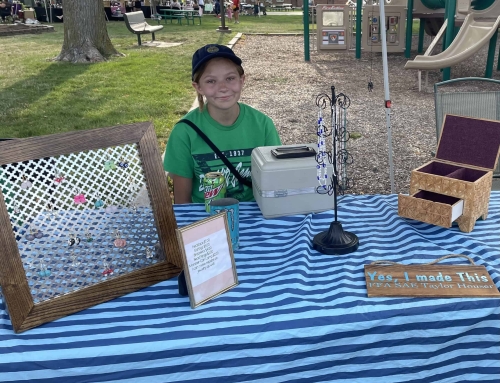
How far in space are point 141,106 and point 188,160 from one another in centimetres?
483

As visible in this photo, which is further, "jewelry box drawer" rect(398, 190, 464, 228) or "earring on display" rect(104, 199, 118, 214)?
"jewelry box drawer" rect(398, 190, 464, 228)

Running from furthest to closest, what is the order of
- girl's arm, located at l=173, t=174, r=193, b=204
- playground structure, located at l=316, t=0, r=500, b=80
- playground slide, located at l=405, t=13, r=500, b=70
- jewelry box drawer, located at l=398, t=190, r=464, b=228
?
1. playground structure, located at l=316, t=0, r=500, b=80
2. playground slide, located at l=405, t=13, r=500, b=70
3. girl's arm, located at l=173, t=174, r=193, b=204
4. jewelry box drawer, located at l=398, t=190, r=464, b=228

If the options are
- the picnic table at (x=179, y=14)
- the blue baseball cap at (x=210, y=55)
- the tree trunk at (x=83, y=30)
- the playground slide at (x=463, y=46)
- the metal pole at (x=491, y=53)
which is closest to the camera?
the blue baseball cap at (x=210, y=55)

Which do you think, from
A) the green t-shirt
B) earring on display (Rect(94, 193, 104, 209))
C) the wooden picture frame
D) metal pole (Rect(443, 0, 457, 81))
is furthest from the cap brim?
metal pole (Rect(443, 0, 457, 81))

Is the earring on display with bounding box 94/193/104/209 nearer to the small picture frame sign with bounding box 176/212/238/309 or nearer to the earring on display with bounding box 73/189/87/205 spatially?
the earring on display with bounding box 73/189/87/205

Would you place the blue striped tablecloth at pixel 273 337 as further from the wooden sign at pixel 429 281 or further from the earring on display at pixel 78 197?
the earring on display at pixel 78 197

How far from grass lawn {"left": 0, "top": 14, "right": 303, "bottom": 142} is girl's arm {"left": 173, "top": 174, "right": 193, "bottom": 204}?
303 centimetres

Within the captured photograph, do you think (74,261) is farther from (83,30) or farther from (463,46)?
(83,30)

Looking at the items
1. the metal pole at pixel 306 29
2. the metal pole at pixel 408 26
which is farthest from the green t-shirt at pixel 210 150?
the metal pole at pixel 408 26

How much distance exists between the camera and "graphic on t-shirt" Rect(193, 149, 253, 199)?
7.51ft

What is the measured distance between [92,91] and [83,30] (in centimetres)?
370

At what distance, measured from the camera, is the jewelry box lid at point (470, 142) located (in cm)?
192

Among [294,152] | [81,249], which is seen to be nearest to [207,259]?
[81,249]

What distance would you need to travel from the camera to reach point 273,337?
1.30 meters
